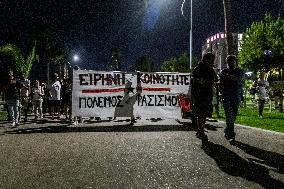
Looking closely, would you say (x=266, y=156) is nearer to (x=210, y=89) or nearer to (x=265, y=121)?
(x=210, y=89)

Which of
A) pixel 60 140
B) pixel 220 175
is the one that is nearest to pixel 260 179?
pixel 220 175

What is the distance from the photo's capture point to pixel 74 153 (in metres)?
8.48

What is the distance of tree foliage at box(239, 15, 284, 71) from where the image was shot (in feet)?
198

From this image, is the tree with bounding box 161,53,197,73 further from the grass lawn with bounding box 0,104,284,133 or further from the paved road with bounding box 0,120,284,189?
the paved road with bounding box 0,120,284,189

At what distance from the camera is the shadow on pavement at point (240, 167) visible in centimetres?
586

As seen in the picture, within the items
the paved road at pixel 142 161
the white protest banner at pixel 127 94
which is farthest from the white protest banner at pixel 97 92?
the paved road at pixel 142 161

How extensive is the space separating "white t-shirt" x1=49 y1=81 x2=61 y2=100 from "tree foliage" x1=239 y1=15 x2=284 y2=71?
1780 inches

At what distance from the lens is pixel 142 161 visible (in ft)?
24.5

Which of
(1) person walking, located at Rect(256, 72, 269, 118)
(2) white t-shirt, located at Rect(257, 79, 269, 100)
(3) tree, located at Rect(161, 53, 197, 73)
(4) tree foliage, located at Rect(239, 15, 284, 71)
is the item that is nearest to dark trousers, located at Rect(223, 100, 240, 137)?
(1) person walking, located at Rect(256, 72, 269, 118)

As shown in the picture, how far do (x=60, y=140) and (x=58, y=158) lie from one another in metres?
2.87

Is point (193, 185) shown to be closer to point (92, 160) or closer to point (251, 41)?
point (92, 160)

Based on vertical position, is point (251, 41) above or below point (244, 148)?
above

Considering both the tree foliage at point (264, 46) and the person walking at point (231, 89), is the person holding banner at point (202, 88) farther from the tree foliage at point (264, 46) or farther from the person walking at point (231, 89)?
the tree foliage at point (264, 46)

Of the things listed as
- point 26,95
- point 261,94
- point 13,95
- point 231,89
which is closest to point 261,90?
point 261,94
